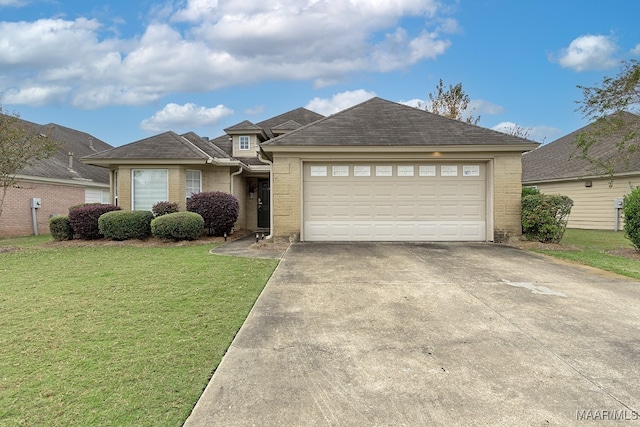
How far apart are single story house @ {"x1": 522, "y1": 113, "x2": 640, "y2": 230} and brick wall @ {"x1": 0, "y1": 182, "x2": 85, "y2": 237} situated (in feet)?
74.6

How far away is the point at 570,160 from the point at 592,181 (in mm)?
2502

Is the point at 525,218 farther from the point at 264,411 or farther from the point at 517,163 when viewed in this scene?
the point at 264,411

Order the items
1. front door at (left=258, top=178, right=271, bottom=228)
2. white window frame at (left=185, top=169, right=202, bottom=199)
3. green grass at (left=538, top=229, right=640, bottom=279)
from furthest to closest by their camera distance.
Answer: front door at (left=258, top=178, right=271, bottom=228), white window frame at (left=185, top=169, right=202, bottom=199), green grass at (left=538, top=229, right=640, bottom=279)

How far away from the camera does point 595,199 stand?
1581cm

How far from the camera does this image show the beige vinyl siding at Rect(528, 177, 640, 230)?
49.2 ft

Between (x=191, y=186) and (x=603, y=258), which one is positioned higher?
(x=191, y=186)

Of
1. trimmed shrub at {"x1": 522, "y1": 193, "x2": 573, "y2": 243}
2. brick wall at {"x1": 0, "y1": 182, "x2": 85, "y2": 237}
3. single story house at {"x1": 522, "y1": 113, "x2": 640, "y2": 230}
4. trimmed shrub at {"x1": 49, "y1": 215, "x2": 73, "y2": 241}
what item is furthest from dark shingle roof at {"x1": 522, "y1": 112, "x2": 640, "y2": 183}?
brick wall at {"x1": 0, "y1": 182, "x2": 85, "y2": 237}

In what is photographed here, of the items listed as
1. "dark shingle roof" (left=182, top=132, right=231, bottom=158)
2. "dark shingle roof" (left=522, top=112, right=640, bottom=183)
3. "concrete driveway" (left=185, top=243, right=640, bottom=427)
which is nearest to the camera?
"concrete driveway" (left=185, top=243, right=640, bottom=427)

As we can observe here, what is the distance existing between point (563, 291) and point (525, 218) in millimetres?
5178

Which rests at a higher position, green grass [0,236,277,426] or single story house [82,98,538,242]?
single story house [82,98,538,242]

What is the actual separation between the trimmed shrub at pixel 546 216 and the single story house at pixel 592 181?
4.71 metres

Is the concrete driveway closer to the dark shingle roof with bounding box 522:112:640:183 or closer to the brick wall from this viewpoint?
the dark shingle roof with bounding box 522:112:640:183

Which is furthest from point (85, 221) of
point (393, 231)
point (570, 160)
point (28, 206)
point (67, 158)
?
point (570, 160)

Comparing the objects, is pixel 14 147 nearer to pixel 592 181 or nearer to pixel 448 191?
pixel 448 191
